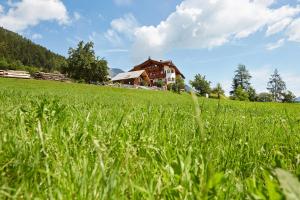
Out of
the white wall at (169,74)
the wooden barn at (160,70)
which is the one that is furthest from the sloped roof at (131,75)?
the white wall at (169,74)

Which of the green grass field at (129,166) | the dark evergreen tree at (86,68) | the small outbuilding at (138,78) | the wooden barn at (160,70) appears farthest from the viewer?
the wooden barn at (160,70)

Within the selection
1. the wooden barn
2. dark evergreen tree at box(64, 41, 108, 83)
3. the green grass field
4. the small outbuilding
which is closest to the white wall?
the wooden barn

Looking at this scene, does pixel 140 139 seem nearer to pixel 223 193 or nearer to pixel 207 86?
pixel 223 193

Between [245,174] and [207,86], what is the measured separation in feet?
481

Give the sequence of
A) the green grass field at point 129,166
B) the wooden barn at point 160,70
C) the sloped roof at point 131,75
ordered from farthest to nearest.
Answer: the wooden barn at point 160,70 < the sloped roof at point 131,75 < the green grass field at point 129,166

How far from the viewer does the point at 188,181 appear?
1.75m

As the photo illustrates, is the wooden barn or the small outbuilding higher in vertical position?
the wooden barn

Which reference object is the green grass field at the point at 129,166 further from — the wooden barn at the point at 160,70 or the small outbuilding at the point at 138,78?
the wooden barn at the point at 160,70

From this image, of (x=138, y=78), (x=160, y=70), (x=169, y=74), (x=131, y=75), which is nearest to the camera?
(x=138, y=78)

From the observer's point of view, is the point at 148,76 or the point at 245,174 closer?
the point at 245,174

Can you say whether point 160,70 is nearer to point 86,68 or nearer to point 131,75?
point 131,75

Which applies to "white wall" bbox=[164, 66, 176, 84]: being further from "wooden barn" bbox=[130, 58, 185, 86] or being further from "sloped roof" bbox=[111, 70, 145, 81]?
"sloped roof" bbox=[111, 70, 145, 81]

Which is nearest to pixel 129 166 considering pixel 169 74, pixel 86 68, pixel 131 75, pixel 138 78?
pixel 86 68

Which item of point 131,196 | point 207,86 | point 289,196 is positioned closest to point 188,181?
point 131,196
